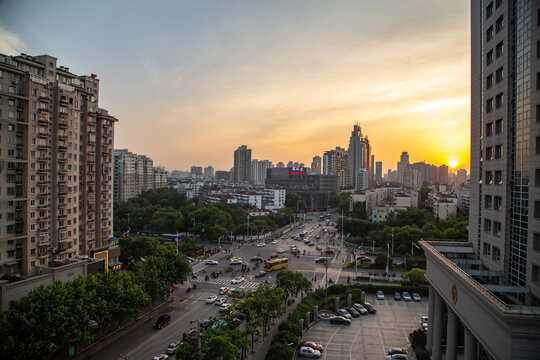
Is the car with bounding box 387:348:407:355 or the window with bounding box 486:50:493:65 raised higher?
the window with bounding box 486:50:493:65

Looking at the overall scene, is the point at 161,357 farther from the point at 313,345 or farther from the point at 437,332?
the point at 437,332

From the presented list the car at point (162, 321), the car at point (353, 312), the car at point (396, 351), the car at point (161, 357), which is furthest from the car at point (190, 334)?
the car at point (353, 312)

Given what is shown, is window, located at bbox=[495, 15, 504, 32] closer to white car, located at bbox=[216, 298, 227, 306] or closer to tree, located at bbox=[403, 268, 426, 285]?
tree, located at bbox=[403, 268, 426, 285]

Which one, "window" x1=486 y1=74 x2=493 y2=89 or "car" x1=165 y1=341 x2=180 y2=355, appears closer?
"window" x1=486 y1=74 x2=493 y2=89

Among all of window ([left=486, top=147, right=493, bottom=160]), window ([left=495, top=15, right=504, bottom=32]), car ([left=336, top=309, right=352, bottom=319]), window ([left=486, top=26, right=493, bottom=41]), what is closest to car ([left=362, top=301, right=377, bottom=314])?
car ([left=336, top=309, right=352, bottom=319])

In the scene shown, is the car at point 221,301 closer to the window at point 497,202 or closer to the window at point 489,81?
the window at point 497,202

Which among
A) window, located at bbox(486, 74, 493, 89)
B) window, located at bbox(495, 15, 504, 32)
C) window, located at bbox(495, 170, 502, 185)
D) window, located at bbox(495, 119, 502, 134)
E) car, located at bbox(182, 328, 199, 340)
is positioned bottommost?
car, located at bbox(182, 328, 199, 340)
